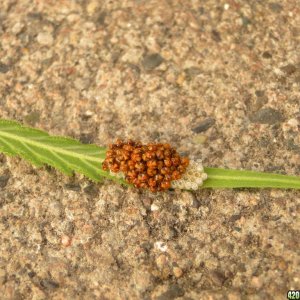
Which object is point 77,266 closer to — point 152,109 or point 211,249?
point 211,249

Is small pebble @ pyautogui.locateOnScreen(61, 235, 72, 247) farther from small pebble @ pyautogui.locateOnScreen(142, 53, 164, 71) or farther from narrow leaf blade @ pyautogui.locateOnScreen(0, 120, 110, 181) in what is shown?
small pebble @ pyautogui.locateOnScreen(142, 53, 164, 71)

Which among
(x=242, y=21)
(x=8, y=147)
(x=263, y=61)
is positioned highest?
(x=242, y=21)

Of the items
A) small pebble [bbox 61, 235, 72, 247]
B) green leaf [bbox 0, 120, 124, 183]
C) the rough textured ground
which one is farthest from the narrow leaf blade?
small pebble [bbox 61, 235, 72, 247]

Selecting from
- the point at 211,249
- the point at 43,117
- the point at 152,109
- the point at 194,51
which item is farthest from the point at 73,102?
the point at 211,249

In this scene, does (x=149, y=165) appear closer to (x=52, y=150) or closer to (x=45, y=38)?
(x=52, y=150)

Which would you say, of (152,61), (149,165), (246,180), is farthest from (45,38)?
(246,180)

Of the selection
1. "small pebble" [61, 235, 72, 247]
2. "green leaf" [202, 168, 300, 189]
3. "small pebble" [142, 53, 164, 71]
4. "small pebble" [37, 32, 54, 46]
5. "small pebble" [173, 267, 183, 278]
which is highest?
"small pebble" [37, 32, 54, 46]
